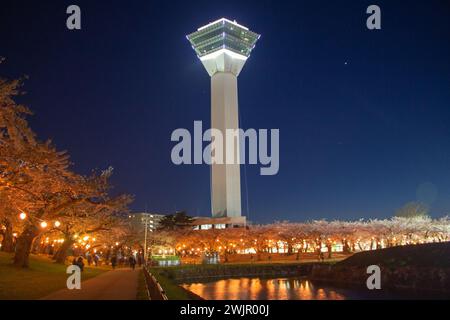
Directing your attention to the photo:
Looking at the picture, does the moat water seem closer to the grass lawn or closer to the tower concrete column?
the grass lawn

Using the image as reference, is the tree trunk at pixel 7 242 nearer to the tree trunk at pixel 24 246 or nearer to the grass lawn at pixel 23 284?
the tree trunk at pixel 24 246

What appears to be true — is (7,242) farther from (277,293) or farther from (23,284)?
(277,293)

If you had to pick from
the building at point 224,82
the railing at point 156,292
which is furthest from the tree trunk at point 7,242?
the building at point 224,82

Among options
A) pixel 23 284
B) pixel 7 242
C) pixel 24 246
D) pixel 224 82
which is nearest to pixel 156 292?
pixel 23 284

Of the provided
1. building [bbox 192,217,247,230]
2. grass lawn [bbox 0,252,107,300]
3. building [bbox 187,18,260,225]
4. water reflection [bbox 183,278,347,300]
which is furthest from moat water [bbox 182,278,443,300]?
building [bbox 187,18,260,225]

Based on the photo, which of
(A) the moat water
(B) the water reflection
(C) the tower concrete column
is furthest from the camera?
(C) the tower concrete column

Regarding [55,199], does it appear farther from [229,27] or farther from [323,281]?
[229,27]

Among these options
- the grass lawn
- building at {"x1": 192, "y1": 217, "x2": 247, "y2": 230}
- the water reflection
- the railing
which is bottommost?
the water reflection

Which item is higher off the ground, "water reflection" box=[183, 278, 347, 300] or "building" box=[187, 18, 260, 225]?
"building" box=[187, 18, 260, 225]

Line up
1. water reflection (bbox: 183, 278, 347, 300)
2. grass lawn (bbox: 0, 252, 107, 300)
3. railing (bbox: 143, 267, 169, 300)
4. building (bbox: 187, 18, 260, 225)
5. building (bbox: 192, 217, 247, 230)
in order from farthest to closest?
building (bbox: 187, 18, 260, 225) → building (bbox: 192, 217, 247, 230) → water reflection (bbox: 183, 278, 347, 300) → grass lawn (bbox: 0, 252, 107, 300) → railing (bbox: 143, 267, 169, 300)
